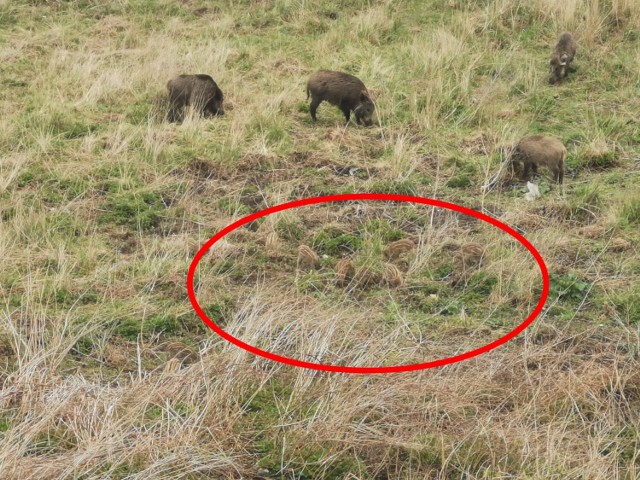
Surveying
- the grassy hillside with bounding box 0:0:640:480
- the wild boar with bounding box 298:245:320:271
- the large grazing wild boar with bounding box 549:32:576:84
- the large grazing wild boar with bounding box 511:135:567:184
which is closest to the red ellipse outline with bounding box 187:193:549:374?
the grassy hillside with bounding box 0:0:640:480

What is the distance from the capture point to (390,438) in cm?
438

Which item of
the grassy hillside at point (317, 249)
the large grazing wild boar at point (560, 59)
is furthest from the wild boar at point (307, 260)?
the large grazing wild boar at point (560, 59)

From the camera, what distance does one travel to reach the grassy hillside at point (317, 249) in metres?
4.39

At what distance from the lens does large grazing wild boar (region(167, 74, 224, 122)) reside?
9.20 m

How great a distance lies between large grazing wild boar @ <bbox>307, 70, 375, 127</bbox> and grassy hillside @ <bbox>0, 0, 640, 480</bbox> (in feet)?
0.74

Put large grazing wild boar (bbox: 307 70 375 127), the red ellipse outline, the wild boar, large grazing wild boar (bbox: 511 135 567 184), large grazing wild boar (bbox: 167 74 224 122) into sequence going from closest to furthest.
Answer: the red ellipse outline < the wild boar < large grazing wild boar (bbox: 511 135 567 184) < large grazing wild boar (bbox: 307 70 375 127) < large grazing wild boar (bbox: 167 74 224 122)

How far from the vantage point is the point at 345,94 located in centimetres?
909

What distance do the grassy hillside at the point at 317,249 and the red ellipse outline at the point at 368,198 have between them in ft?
0.19

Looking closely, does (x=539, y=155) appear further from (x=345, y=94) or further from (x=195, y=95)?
(x=195, y=95)

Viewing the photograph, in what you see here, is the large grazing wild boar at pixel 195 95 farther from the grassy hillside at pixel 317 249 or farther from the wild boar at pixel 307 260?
the wild boar at pixel 307 260

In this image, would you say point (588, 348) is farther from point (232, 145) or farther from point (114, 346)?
point (232, 145)

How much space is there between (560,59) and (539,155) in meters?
2.49

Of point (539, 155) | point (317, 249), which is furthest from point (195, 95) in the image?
point (539, 155)

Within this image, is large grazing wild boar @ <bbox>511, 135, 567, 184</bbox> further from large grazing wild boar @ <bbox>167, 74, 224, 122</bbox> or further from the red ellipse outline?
large grazing wild boar @ <bbox>167, 74, 224, 122</bbox>
